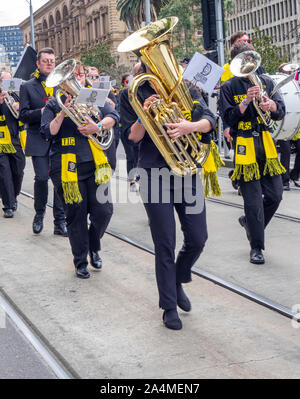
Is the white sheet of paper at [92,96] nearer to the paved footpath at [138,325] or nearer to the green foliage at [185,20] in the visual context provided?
the paved footpath at [138,325]

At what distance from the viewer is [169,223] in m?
4.81

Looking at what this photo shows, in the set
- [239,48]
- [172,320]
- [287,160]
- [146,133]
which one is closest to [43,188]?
[239,48]

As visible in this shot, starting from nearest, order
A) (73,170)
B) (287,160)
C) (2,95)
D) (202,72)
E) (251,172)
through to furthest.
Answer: (73,170), (251,172), (202,72), (2,95), (287,160)

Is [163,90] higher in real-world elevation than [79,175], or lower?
higher

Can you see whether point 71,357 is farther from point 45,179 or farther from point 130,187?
point 130,187

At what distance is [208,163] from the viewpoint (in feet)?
18.5

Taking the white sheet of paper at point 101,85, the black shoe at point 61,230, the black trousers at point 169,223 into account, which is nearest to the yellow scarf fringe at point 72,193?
the white sheet of paper at point 101,85

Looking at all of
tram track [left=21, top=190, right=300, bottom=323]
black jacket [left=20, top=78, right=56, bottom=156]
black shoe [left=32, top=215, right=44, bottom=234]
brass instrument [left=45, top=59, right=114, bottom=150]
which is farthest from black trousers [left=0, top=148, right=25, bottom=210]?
brass instrument [left=45, top=59, right=114, bottom=150]

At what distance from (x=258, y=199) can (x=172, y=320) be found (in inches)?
81.8

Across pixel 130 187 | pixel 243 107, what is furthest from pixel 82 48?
pixel 243 107

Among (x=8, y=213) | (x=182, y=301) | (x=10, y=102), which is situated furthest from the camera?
(x=8, y=213)

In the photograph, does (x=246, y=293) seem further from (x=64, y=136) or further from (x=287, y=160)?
(x=287, y=160)

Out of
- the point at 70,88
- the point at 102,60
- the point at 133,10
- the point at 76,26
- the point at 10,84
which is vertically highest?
the point at 76,26

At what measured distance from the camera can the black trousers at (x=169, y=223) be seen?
4805mm
